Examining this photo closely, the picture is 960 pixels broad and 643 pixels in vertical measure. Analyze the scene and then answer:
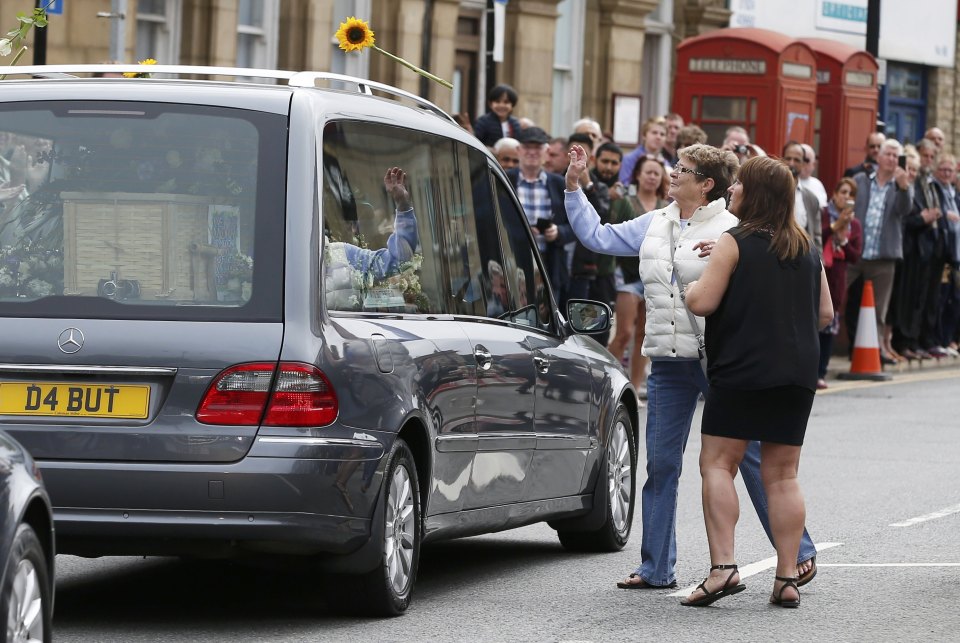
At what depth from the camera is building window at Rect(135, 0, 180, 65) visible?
23.8 m

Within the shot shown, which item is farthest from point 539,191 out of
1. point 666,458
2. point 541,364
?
point 666,458

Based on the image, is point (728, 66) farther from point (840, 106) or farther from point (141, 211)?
point (141, 211)

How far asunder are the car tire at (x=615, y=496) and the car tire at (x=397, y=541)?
200 centimetres

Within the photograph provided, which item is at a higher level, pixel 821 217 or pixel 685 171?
pixel 685 171

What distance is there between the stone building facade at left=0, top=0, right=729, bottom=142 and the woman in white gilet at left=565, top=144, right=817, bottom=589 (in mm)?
10138

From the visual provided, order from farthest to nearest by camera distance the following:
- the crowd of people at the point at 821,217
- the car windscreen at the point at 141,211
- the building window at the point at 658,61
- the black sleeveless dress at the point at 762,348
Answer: the building window at the point at 658,61 → the crowd of people at the point at 821,217 → the black sleeveless dress at the point at 762,348 → the car windscreen at the point at 141,211

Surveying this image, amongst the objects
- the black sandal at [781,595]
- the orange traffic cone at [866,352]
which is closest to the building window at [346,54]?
the orange traffic cone at [866,352]

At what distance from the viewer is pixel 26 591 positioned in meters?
5.53

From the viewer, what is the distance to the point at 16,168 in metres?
7.32

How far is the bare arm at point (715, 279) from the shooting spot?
814cm

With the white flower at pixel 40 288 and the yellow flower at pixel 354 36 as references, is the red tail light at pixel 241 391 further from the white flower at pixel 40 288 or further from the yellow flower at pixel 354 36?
the yellow flower at pixel 354 36

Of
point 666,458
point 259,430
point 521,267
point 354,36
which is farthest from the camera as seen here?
point 354,36

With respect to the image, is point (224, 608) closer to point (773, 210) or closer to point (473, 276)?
point (473, 276)

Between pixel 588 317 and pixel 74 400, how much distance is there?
296 centimetres
